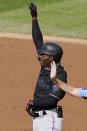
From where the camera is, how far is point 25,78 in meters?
12.8

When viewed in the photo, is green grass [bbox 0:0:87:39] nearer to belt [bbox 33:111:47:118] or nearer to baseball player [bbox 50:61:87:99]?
belt [bbox 33:111:47:118]

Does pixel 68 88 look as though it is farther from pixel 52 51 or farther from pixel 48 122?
pixel 48 122

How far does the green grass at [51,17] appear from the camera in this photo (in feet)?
60.4

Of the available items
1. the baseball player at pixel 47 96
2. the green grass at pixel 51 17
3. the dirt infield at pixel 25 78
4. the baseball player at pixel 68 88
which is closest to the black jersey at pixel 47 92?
the baseball player at pixel 47 96

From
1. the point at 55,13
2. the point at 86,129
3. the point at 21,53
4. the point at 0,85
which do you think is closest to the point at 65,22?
the point at 55,13

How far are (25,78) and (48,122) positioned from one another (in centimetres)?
645

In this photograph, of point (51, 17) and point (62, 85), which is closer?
point (62, 85)

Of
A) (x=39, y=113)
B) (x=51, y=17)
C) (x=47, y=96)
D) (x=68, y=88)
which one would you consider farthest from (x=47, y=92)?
(x=51, y=17)

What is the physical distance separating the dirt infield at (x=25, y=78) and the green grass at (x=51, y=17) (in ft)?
5.49

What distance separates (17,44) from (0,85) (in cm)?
388

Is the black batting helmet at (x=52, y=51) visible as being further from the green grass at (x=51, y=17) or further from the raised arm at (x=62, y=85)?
the green grass at (x=51, y=17)

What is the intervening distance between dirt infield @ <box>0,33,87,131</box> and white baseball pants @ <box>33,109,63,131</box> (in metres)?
3.41

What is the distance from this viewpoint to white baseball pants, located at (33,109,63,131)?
20.9 feet

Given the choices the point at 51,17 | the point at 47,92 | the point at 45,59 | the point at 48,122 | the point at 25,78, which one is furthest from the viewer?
the point at 51,17
